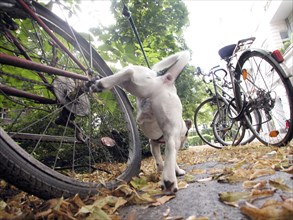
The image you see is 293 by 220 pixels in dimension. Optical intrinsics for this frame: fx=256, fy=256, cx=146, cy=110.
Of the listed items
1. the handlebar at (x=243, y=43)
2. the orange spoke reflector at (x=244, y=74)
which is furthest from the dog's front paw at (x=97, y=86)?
the handlebar at (x=243, y=43)

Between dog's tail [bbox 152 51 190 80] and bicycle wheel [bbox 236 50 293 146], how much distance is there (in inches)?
50.5

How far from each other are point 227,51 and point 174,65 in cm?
214

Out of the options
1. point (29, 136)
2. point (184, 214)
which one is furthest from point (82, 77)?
point (184, 214)

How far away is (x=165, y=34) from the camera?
6.07 m

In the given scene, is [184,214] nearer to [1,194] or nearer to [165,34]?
[1,194]

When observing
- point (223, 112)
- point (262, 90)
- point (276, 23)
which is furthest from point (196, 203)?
point (276, 23)

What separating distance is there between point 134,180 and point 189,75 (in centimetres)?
584

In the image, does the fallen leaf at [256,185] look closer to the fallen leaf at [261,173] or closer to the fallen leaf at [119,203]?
the fallen leaf at [261,173]

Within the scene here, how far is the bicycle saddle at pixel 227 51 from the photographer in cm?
352

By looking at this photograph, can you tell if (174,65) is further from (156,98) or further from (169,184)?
(169,184)

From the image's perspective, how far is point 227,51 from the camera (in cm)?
355

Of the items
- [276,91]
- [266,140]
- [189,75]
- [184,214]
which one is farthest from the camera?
[189,75]

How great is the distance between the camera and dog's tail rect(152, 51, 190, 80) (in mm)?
1687

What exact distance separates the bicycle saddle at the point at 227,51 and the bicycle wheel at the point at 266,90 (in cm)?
34
